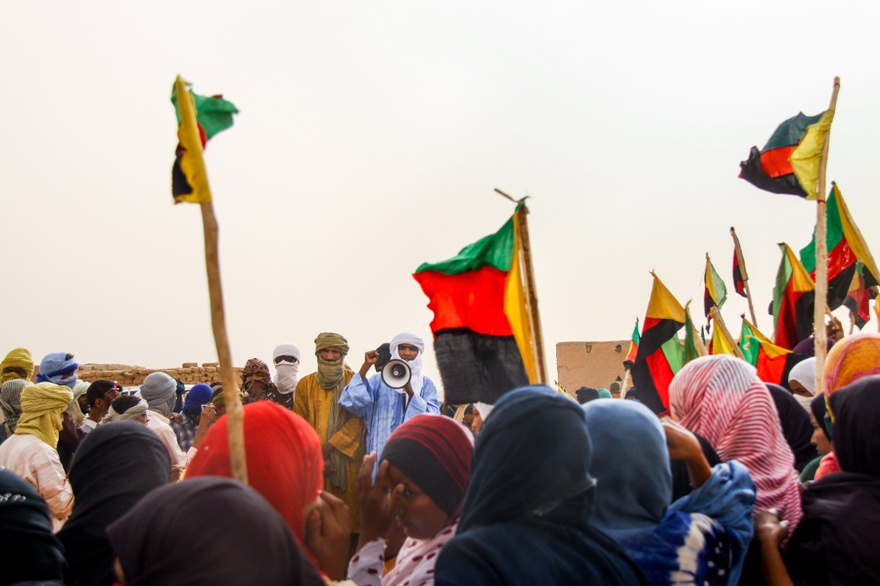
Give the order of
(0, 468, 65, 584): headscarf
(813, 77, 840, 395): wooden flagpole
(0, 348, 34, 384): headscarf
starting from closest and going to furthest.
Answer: (0, 468, 65, 584): headscarf
(813, 77, 840, 395): wooden flagpole
(0, 348, 34, 384): headscarf

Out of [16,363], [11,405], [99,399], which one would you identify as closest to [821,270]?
[99,399]

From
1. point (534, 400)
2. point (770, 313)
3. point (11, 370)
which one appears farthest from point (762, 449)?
point (11, 370)

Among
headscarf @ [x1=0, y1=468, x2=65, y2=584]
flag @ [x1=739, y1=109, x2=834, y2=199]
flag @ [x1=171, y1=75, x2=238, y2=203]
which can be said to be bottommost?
headscarf @ [x1=0, y1=468, x2=65, y2=584]

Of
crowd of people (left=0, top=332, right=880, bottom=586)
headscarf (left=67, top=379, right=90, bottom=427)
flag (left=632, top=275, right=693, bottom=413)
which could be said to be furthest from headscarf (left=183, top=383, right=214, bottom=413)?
crowd of people (left=0, top=332, right=880, bottom=586)

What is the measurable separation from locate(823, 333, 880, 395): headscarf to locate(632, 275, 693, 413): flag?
10.1 feet

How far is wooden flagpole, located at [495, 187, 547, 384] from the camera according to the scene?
2.96 m

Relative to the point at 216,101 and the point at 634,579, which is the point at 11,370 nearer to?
the point at 216,101

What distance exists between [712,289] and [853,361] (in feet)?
19.3

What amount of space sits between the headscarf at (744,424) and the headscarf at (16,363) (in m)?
6.38

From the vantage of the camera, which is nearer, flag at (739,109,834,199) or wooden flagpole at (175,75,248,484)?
wooden flagpole at (175,75,248,484)

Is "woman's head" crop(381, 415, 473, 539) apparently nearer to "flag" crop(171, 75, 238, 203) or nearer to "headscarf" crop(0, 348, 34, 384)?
"flag" crop(171, 75, 238, 203)

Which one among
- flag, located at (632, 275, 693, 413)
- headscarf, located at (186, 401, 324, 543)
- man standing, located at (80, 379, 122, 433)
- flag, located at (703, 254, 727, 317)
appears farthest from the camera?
flag, located at (703, 254, 727, 317)

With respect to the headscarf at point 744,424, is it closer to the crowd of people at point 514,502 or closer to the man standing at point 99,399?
the crowd of people at point 514,502

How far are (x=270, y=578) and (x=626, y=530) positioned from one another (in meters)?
1.07
